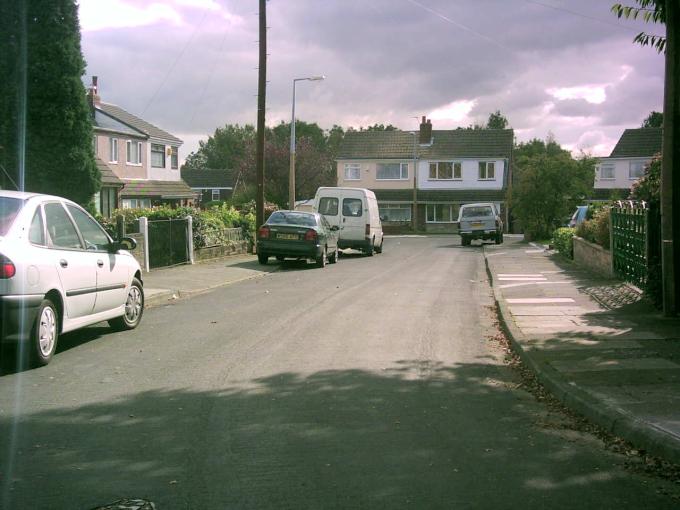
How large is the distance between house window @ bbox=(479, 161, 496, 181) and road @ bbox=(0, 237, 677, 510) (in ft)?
178

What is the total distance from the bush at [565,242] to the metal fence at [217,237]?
10926 millimetres

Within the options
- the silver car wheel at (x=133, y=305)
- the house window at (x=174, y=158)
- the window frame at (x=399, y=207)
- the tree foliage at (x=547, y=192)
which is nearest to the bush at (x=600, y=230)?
the silver car wheel at (x=133, y=305)

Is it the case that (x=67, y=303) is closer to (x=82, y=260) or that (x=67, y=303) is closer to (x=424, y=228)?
(x=82, y=260)

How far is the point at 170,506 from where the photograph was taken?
419 centimetres

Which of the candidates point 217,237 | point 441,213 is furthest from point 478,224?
point 441,213

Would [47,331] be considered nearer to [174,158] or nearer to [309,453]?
[309,453]

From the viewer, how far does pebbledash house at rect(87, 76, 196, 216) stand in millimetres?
41344

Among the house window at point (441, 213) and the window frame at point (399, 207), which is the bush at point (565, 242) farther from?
the window frame at point (399, 207)

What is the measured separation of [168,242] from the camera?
20328mm

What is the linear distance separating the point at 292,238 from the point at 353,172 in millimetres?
45560

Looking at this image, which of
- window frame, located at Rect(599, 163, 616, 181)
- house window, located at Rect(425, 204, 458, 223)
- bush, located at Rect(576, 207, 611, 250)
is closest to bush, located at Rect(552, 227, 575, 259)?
bush, located at Rect(576, 207, 611, 250)

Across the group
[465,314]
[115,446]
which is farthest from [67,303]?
[465,314]

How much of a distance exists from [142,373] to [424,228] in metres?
57.7

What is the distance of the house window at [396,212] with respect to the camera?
65188 millimetres
